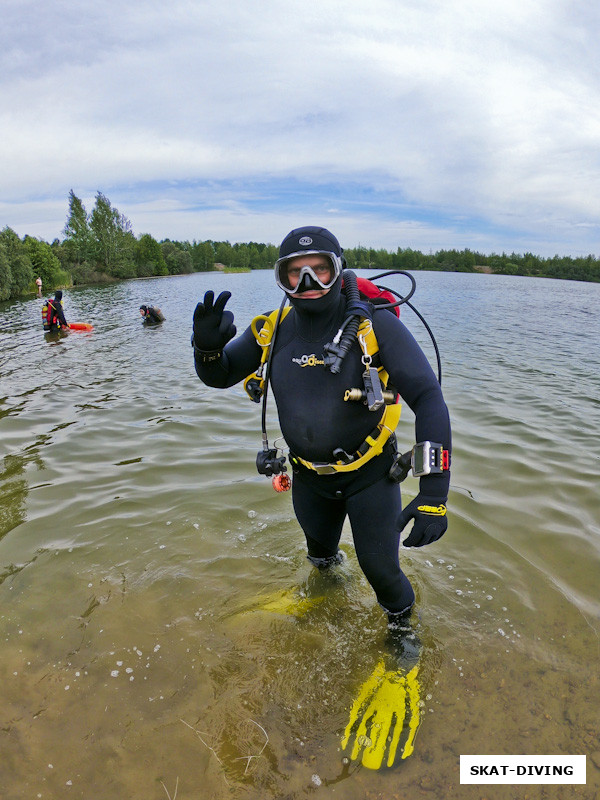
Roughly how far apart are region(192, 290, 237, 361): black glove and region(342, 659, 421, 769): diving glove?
220cm

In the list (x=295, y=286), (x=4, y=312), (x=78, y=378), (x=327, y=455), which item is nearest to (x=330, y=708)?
(x=327, y=455)

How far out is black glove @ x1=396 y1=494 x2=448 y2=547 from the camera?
7.82 ft

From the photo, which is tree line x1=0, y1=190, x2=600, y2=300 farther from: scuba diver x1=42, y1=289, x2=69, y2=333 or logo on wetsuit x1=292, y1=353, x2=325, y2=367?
logo on wetsuit x1=292, y1=353, x2=325, y2=367

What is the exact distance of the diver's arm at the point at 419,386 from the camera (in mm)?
2455

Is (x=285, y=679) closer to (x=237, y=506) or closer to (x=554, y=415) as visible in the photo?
(x=237, y=506)

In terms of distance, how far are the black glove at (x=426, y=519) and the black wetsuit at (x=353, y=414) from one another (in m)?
0.05

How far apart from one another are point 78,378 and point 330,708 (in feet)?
32.9

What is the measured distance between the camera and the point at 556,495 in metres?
5.20

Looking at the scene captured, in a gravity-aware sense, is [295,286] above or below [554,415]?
above

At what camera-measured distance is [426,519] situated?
94.3 inches

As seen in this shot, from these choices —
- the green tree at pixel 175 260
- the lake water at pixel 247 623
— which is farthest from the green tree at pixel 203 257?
the lake water at pixel 247 623

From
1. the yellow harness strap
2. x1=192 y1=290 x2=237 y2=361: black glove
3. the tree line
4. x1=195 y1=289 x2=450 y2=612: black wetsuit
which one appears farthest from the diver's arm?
the tree line

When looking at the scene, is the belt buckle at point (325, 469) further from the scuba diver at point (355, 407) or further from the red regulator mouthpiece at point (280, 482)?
the red regulator mouthpiece at point (280, 482)

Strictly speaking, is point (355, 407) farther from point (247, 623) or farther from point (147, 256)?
point (147, 256)
